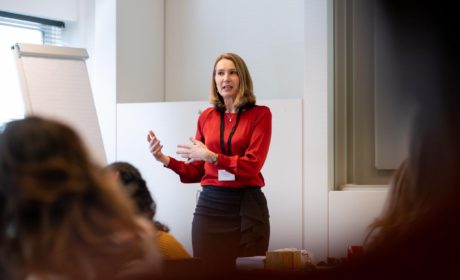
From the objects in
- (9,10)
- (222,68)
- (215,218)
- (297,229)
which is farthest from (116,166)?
(9,10)

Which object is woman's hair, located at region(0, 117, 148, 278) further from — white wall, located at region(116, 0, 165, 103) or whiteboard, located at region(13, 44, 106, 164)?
white wall, located at region(116, 0, 165, 103)

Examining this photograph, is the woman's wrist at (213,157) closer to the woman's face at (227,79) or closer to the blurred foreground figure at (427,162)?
the woman's face at (227,79)

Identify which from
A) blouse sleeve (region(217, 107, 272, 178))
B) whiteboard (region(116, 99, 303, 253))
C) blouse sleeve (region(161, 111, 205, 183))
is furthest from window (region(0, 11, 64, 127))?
blouse sleeve (region(217, 107, 272, 178))

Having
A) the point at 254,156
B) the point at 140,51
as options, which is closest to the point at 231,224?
the point at 254,156

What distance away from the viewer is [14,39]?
5.02 metres

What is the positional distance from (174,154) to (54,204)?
4.06 meters

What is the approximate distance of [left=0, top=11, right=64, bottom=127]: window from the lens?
4.67m

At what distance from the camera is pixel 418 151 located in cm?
51

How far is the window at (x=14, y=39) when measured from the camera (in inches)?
184

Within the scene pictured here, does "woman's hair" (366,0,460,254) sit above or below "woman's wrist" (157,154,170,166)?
above

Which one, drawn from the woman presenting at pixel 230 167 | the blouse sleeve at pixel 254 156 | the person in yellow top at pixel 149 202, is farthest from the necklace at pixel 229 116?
the person in yellow top at pixel 149 202

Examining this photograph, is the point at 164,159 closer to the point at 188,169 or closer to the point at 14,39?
the point at 188,169

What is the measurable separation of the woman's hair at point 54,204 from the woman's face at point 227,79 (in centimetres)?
242

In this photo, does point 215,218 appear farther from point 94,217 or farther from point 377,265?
point 377,265
